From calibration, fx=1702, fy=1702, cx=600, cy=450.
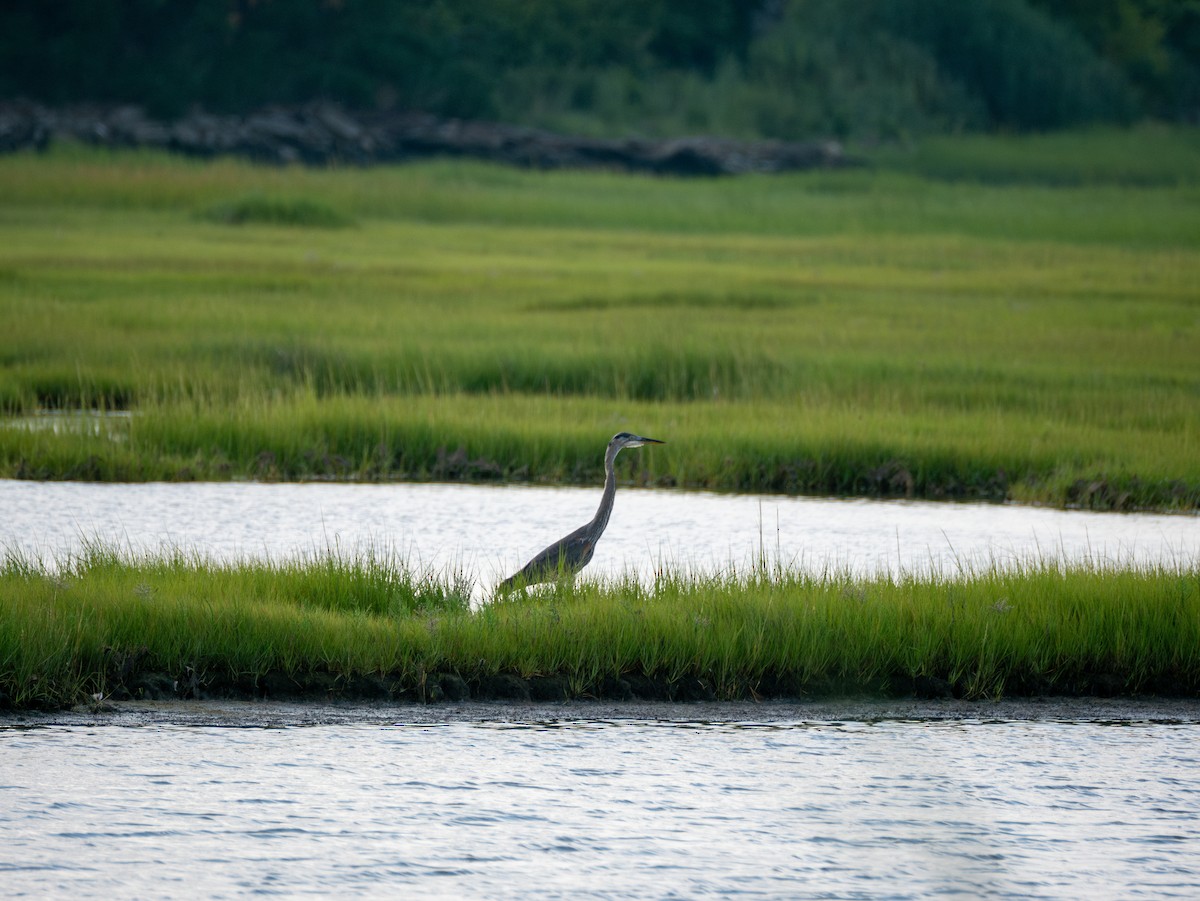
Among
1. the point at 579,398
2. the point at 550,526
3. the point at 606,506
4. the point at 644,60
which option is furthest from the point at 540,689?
the point at 644,60

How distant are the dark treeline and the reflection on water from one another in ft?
137

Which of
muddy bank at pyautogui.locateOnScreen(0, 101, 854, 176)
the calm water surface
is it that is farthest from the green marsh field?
muddy bank at pyautogui.locateOnScreen(0, 101, 854, 176)

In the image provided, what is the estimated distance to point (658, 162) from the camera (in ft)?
176

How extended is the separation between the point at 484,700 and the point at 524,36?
5777 centimetres

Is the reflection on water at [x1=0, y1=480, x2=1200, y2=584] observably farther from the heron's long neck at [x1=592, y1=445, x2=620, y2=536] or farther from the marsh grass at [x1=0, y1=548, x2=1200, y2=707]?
the marsh grass at [x1=0, y1=548, x2=1200, y2=707]

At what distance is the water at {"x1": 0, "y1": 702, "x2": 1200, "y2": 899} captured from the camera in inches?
214

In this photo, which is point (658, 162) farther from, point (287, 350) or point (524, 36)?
point (287, 350)

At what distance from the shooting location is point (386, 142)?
174 ft

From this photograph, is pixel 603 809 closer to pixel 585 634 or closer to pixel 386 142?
pixel 585 634

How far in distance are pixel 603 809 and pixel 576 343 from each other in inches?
503

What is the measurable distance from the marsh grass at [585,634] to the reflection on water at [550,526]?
933 millimetres

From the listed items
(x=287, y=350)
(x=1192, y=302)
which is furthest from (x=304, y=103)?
(x=287, y=350)

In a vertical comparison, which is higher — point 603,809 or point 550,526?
point 550,526

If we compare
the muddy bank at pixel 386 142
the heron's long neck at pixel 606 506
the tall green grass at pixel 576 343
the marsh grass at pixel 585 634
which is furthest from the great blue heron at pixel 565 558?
the muddy bank at pixel 386 142
